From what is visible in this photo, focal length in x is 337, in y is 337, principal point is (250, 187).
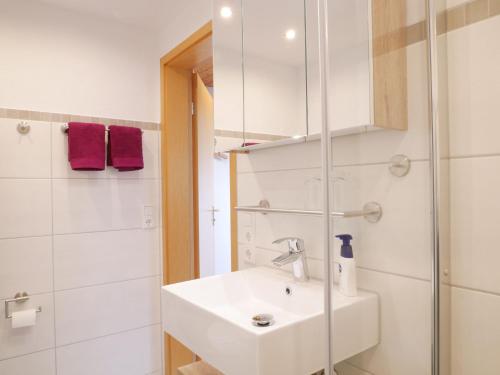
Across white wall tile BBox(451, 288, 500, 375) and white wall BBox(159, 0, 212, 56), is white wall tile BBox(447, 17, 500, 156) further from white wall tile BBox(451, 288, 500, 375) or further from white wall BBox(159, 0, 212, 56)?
white wall BBox(159, 0, 212, 56)

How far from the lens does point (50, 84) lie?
69.8 inches

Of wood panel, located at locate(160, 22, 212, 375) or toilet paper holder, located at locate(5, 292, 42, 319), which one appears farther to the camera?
wood panel, located at locate(160, 22, 212, 375)

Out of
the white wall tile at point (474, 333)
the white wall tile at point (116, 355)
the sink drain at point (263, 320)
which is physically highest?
the white wall tile at point (474, 333)

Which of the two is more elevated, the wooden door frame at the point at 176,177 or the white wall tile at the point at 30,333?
the wooden door frame at the point at 176,177

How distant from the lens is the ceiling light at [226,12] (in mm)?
1428

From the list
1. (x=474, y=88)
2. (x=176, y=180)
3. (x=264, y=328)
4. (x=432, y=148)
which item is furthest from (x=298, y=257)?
(x=176, y=180)

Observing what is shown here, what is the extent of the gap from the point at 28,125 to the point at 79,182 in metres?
0.37

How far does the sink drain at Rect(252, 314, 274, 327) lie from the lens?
3.30 ft

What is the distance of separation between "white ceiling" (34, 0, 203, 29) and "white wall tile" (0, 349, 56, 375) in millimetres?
1818

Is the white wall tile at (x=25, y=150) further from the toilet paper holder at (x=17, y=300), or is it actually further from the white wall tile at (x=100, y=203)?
the toilet paper holder at (x=17, y=300)

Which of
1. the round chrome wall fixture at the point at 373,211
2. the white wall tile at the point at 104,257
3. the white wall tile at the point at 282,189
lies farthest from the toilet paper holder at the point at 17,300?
the round chrome wall fixture at the point at 373,211

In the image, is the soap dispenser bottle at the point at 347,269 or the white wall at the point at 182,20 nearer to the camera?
the soap dispenser bottle at the point at 347,269

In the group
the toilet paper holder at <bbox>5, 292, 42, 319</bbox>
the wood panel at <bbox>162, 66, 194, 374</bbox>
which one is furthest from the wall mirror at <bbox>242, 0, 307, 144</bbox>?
the toilet paper holder at <bbox>5, 292, 42, 319</bbox>

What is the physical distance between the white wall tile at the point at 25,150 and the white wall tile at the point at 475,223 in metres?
1.83
